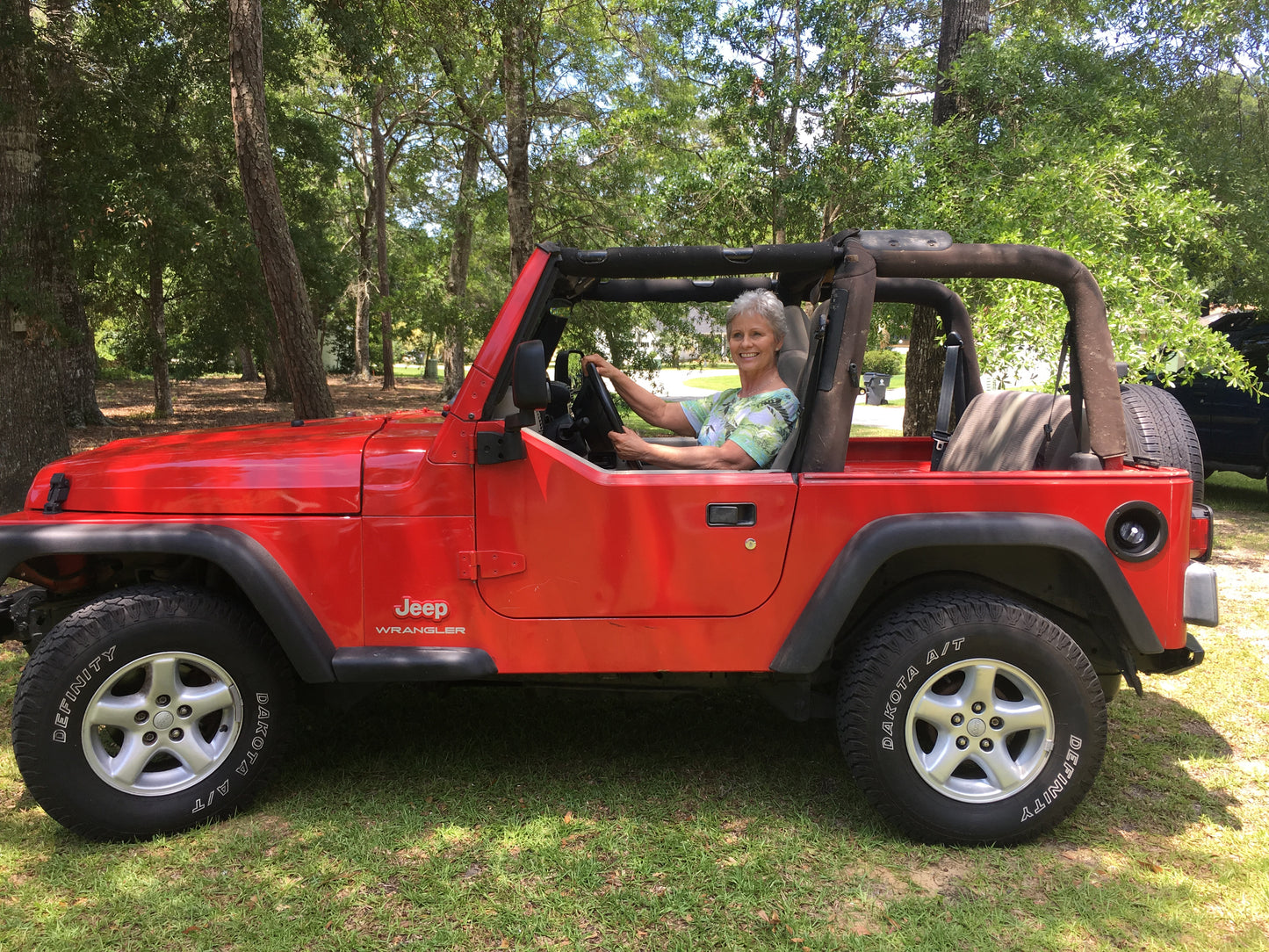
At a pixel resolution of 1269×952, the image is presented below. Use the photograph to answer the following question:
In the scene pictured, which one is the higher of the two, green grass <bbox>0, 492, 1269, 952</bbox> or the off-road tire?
the off-road tire

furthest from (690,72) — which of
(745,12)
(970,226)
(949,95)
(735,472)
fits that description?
(735,472)

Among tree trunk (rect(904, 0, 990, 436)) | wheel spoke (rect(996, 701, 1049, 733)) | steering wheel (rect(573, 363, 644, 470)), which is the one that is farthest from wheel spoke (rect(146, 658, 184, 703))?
tree trunk (rect(904, 0, 990, 436))

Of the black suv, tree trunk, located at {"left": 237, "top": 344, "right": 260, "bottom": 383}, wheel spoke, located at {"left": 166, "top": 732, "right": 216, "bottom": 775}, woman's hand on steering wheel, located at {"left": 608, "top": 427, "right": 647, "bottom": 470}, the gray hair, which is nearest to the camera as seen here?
wheel spoke, located at {"left": 166, "top": 732, "right": 216, "bottom": 775}

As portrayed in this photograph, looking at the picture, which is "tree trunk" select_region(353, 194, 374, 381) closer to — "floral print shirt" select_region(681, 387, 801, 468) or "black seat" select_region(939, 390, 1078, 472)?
"floral print shirt" select_region(681, 387, 801, 468)

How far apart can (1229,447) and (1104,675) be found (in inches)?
267

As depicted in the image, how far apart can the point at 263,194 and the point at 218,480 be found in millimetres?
5283

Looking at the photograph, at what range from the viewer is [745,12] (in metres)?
8.44

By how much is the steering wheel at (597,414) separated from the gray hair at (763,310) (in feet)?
1.82

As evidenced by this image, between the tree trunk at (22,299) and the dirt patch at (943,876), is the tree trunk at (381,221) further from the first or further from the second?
the dirt patch at (943,876)

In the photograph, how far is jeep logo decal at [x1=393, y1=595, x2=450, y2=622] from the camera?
261cm

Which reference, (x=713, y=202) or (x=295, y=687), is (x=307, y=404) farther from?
(x=295, y=687)

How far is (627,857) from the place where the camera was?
254 centimetres

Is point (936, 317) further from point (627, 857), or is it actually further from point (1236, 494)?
point (627, 857)

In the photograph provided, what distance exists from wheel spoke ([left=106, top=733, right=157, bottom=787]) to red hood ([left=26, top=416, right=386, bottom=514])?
0.76m
